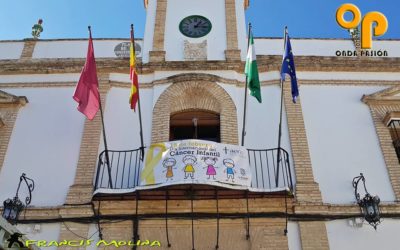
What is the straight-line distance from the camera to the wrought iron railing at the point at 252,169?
775 cm

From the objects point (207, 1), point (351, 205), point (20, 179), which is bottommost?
point (351, 205)

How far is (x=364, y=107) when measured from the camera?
8.89m

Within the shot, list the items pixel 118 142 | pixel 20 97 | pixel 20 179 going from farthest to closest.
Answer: pixel 20 97
pixel 118 142
pixel 20 179

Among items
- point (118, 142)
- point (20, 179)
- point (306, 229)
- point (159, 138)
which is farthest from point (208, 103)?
point (20, 179)

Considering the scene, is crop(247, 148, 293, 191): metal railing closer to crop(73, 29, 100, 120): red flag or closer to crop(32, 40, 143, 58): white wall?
crop(73, 29, 100, 120): red flag

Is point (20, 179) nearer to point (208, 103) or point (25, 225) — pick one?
point (25, 225)

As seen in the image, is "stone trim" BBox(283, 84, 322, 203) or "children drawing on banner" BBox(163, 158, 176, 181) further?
"stone trim" BBox(283, 84, 322, 203)

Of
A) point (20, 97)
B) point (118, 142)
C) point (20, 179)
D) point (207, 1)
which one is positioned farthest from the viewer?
point (207, 1)

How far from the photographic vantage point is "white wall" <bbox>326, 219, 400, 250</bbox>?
6988 millimetres

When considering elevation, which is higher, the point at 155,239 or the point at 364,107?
the point at 364,107

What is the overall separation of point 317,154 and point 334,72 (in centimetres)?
219

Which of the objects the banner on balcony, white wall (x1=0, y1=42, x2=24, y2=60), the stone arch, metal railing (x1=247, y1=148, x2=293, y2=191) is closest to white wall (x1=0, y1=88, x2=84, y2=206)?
white wall (x1=0, y1=42, x2=24, y2=60)

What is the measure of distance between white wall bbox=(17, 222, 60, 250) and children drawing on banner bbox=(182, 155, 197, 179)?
2.29 m

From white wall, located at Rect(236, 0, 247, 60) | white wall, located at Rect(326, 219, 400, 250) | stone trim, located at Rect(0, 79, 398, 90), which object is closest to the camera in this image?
white wall, located at Rect(326, 219, 400, 250)
